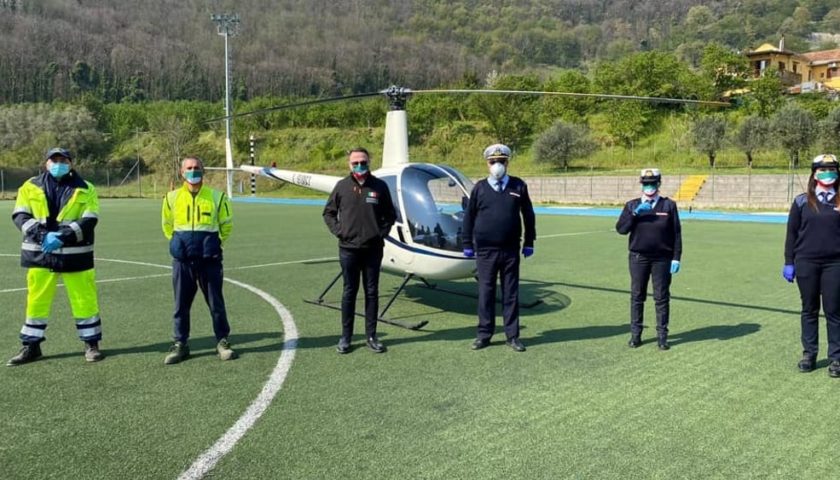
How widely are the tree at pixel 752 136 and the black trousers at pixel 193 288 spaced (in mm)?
43289

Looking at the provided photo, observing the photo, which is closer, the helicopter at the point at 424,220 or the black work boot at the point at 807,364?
the black work boot at the point at 807,364

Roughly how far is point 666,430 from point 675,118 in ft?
190

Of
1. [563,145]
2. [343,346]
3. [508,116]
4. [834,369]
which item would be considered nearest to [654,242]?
[834,369]

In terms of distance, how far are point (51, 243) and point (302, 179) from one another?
195 inches

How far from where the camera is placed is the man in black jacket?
611cm

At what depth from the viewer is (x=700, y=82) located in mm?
59688

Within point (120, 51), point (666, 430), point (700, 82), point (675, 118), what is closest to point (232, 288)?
point (666, 430)

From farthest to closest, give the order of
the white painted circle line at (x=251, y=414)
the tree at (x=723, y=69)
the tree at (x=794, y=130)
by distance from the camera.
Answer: the tree at (x=723, y=69), the tree at (x=794, y=130), the white painted circle line at (x=251, y=414)

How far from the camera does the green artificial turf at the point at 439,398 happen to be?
374 centimetres

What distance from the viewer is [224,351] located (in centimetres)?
589

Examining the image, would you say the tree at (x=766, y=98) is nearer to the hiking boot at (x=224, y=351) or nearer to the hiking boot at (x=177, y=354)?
the hiking boot at (x=224, y=351)

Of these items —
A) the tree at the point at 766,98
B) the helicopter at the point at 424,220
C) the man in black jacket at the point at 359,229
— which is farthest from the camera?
the tree at the point at 766,98

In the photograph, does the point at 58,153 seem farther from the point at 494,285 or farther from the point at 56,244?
the point at 494,285

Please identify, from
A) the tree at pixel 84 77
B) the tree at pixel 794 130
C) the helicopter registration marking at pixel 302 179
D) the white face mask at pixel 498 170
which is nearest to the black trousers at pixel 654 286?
the white face mask at pixel 498 170
